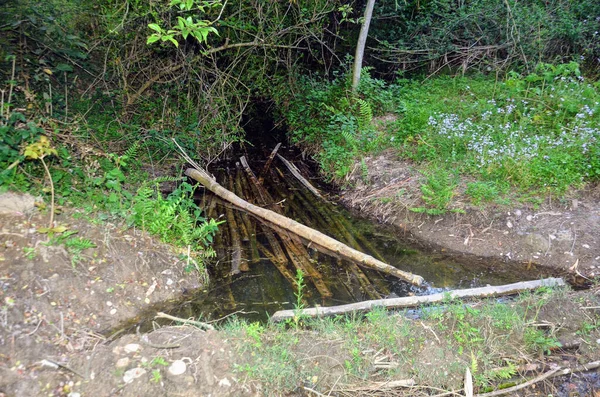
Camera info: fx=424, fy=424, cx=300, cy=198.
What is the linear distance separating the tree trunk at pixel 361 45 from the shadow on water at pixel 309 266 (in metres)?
3.06

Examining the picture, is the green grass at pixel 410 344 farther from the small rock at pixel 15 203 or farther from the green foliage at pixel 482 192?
the small rock at pixel 15 203

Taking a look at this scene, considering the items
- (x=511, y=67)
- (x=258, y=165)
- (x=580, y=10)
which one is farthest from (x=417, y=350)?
(x=580, y=10)

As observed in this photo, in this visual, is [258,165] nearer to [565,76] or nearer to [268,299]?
[268,299]

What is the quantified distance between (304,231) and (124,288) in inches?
90.0

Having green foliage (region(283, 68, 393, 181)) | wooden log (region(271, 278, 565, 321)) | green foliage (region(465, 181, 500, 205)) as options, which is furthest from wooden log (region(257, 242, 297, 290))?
green foliage (region(465, 181, 500, 205))

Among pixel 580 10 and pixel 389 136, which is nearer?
pixel 389 136

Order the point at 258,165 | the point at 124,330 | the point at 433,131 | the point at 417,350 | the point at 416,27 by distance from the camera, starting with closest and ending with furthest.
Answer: the point at 417,350 < the point at 124,330 < the point at 433,131 < the point at 258,165 < the point at 416,27

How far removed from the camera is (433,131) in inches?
273

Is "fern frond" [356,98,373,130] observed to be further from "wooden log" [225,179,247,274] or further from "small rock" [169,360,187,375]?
"small rock" [169,360,187,375]

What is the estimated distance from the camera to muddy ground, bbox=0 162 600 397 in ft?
10.2

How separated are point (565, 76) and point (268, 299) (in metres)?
6.33

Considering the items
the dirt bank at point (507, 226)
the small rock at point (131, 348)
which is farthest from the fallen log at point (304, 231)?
the small rock at point (131, 348)

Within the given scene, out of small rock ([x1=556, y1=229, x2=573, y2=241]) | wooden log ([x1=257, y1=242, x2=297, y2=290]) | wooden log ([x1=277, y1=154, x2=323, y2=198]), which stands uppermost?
small rock ([x1=556, y1=229, x2=573, y2=241])

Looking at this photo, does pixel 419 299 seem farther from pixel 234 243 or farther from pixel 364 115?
→ pixel 364 115
